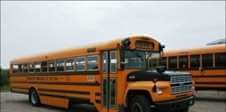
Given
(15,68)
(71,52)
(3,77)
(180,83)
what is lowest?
(3,77)

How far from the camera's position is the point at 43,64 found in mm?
14516

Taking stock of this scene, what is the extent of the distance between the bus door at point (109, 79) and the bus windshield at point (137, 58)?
15.3 inches

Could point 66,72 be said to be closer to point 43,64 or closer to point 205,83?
point 43,64

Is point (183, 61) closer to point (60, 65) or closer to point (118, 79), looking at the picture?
point (60, 65)

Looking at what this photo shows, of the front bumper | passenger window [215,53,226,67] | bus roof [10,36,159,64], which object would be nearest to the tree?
bus roof [10,36,159,64]


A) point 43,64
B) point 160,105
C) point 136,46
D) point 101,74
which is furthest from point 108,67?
point 43,64

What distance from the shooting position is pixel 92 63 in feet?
35.3

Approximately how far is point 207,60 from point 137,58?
6.33m

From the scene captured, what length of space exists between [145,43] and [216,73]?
6012 millimetres

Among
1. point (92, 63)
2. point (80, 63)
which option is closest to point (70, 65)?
point (80, 63)

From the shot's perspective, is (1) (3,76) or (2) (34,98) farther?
(1) (3,76)

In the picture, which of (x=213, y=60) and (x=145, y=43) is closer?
(x=145, y=43)

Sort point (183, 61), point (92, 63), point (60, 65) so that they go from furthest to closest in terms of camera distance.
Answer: point (183, 61), point (60, 65), point (92, 63)

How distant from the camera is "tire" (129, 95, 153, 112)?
8.62 meters
